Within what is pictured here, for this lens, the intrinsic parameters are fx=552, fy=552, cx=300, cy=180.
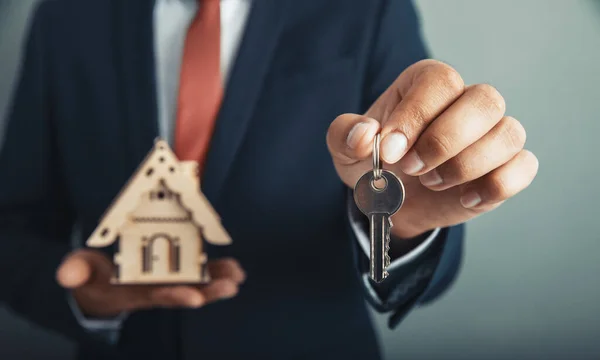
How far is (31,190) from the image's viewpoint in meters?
1.20

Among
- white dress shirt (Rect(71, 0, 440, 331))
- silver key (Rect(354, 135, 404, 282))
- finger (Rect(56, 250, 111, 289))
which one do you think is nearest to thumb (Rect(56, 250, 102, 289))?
finger (Rect(56, 250, 111, 289))

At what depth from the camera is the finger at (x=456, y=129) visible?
0.54 metres

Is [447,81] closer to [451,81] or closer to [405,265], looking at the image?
[451,81]

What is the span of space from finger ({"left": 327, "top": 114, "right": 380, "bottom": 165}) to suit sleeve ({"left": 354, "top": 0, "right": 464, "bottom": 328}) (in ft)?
0.90

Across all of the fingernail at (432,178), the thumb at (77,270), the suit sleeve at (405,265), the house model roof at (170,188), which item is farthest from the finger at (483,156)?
the thumb at (77,270)

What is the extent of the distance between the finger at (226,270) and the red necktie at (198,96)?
187 mm

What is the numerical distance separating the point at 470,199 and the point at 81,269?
675 millimetres

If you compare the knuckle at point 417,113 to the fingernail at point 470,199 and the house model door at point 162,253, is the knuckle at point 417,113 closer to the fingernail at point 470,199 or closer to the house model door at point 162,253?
the fingernail at point 470,199

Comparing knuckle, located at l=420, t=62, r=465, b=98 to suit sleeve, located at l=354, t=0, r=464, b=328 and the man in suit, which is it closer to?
suit sleeve, located at l=354, t=0, r=464, b=328

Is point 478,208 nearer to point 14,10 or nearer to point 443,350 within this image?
point 443,350

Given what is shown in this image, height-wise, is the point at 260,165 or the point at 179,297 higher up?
the point at 260,165

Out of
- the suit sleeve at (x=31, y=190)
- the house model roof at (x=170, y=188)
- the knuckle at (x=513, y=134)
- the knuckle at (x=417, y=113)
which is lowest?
the knuckle at (x=513, y=134)

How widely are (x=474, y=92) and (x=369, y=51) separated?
1.69ft

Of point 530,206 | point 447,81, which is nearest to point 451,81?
point 447,81
